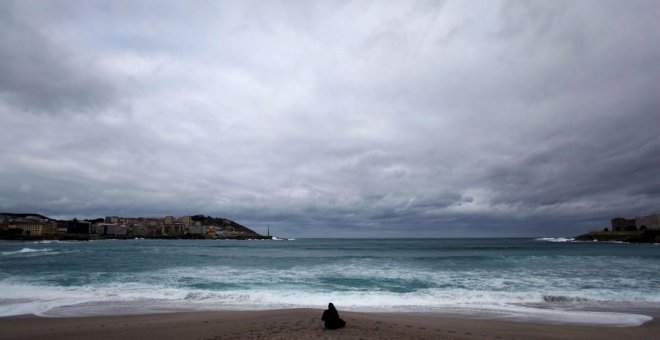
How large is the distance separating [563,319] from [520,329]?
10.6 ft

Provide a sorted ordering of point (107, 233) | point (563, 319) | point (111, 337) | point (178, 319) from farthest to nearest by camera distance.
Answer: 1. point (107, 233)
2. point (563, 319)
3. point (178, 319)
4. point (111, 337)

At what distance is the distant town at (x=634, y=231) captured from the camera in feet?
401

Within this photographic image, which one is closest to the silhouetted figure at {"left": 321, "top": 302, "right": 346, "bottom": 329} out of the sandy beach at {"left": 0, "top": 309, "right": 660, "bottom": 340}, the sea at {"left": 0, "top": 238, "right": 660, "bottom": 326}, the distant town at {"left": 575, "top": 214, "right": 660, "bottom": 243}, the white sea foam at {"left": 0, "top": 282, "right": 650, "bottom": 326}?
the sandy beach at {"left": 0, "top": 309, "right": 660, "bottom": 340}

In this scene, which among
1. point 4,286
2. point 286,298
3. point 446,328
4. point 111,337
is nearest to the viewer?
point 111,337

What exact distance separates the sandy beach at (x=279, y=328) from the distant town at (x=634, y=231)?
136 m

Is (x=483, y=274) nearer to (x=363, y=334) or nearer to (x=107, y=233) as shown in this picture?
(x=363, y=334)

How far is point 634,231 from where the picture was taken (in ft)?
516

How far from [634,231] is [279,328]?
648ft

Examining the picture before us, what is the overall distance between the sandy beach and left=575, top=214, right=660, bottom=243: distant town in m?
136

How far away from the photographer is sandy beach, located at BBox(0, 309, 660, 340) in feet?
31.1

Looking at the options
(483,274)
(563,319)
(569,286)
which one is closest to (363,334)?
(563,319)

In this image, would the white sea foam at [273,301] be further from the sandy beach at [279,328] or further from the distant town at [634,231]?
the distant town at [634,231]

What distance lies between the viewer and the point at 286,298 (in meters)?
18.3

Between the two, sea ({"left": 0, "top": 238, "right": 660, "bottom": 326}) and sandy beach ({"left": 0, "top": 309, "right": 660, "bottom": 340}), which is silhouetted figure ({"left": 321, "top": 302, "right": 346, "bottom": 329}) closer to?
sandy beach ({"left": 0, "top": 309, "right": 660, "bottom": 340})
